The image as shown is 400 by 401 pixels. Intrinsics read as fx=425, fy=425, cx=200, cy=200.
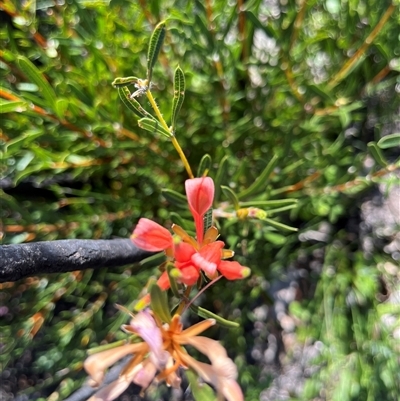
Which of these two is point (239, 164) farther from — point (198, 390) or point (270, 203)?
point (198, 390)

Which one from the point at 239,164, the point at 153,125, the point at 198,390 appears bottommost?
the point at 239,164

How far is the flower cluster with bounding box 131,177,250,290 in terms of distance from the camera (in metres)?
0.30

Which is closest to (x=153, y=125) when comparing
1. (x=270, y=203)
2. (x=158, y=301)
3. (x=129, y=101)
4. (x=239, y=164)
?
(x=129, y=101)

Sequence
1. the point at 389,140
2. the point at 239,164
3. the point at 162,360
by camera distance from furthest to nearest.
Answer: the point at 239,164
the point at 389,140
the point at 162,360

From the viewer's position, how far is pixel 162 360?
0.93 feet

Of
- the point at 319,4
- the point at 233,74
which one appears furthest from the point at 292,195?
the point at 319,4

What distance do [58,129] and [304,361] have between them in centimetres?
78

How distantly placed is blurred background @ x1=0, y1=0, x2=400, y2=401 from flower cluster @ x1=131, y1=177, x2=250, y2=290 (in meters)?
0.24

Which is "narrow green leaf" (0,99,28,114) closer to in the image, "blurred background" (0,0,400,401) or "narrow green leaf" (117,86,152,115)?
"blurred background" (0,0,400,401)

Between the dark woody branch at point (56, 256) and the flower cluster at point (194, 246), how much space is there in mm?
124

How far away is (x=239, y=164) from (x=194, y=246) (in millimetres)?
481

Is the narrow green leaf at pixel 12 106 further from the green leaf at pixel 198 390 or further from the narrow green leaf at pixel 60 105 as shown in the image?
the green leaf at pixel 198 390

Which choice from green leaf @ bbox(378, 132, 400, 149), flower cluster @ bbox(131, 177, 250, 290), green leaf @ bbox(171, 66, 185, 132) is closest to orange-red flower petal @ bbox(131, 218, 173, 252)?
flower cluster @ bbox(131, 177, 250, 290)

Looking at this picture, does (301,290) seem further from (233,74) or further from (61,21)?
(61,21)
